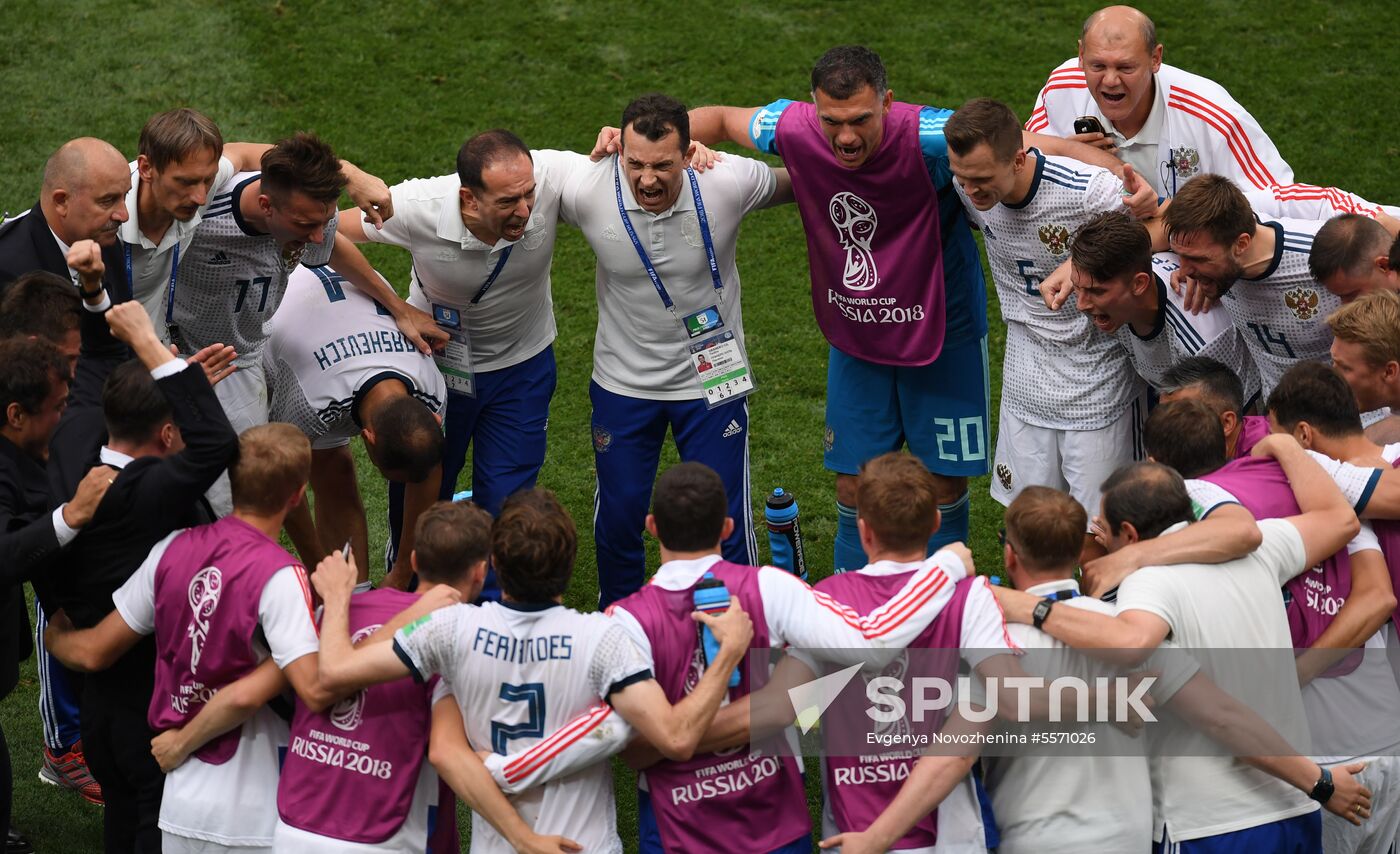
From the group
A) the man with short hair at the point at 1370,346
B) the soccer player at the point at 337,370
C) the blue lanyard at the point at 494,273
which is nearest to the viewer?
the man with short hair at the point at 1370,346

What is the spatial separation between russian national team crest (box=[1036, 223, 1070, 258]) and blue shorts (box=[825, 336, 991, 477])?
0.66 metres

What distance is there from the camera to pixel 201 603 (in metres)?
3.88

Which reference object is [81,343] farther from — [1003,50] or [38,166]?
[1003,50]

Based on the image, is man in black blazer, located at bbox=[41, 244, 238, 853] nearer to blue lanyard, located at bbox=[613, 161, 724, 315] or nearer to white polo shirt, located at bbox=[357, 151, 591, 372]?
white polo shirt, located at bbox=[357, 151, 591, 372]

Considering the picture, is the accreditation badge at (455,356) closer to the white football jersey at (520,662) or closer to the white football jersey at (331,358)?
the white football jersey at (331,358)

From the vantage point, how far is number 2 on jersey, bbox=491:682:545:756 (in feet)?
12.1

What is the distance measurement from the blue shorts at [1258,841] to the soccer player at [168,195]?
3.29 m

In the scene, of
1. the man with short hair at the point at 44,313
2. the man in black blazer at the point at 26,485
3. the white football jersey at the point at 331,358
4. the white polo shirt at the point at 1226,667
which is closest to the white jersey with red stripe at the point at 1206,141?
the white polo shirt at the point at 1226,667

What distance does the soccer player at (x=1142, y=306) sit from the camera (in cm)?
488

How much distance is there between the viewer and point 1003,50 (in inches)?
389

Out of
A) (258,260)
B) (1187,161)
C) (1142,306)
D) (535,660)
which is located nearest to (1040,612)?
(535,660)

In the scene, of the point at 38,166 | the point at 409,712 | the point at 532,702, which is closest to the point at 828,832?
the point at 532,702

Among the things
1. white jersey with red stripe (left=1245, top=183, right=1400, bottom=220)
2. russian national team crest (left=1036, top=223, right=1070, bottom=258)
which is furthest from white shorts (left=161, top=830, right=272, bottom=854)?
white jersey with red stripe (left=1245, top=183, right=1400, bottom=220)

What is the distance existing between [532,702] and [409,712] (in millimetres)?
370
